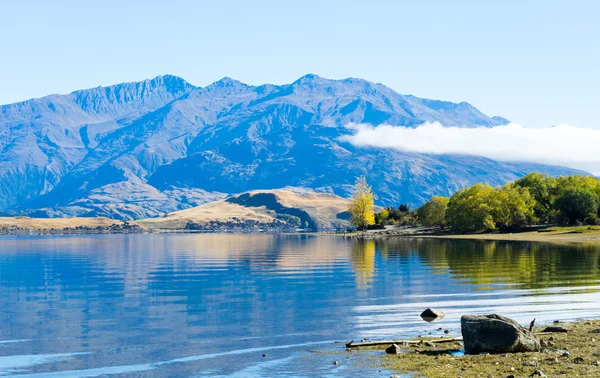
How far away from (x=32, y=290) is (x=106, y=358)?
39.4 meters

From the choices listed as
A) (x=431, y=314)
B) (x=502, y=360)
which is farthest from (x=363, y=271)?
(x=502, y=360)

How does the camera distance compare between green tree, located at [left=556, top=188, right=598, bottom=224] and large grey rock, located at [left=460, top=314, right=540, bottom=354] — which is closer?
large grey rock, located at [left=460, top=314, right=540, bottom=354]

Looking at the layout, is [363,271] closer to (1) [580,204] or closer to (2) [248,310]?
(2) [248,310]

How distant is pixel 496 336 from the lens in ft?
109

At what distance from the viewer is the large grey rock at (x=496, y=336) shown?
3316cm

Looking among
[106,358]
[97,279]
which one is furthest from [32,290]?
[106,358]

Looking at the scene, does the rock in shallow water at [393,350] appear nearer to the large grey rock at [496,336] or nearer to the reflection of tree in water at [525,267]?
the large grey rock at [496,336]

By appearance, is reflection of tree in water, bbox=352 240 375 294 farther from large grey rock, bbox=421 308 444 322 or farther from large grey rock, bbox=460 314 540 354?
large grey rock, bbox=460 314 540 354

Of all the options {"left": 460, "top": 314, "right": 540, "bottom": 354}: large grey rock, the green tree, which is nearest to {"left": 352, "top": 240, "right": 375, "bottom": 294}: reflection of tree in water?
{"left": 460, "top": 314, "right": 540, "bottom": 354}: large grey rock

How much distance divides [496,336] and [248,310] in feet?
76.6

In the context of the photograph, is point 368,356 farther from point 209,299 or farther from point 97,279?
point 97,279

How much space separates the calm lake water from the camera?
34844 mm

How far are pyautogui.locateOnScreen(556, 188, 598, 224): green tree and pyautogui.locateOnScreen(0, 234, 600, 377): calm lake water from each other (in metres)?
108

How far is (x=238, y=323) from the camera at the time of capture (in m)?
46.4
